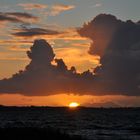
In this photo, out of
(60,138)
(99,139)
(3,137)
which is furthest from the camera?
(99,139)

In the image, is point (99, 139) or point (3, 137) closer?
point (3, 137)

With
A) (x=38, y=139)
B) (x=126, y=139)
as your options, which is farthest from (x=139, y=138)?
(x=38, y=139)

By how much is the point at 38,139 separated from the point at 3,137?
14.6 feet

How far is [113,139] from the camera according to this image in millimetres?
87625

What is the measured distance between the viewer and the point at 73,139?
212ft

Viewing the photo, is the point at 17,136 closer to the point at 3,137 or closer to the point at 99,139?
the point at 3,137

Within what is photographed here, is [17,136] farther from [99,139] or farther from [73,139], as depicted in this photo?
[99,139]

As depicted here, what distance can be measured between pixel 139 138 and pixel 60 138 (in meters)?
32.0

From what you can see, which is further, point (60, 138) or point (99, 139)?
point (99, 139)

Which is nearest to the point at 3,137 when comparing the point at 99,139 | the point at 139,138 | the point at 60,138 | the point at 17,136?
the point at 17,136

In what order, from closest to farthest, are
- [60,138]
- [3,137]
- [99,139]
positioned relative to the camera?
[3,137], [60,138], [99,139]

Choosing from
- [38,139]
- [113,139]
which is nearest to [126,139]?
[113,139]

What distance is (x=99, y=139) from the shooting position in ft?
286

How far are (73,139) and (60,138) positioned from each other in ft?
5.94
